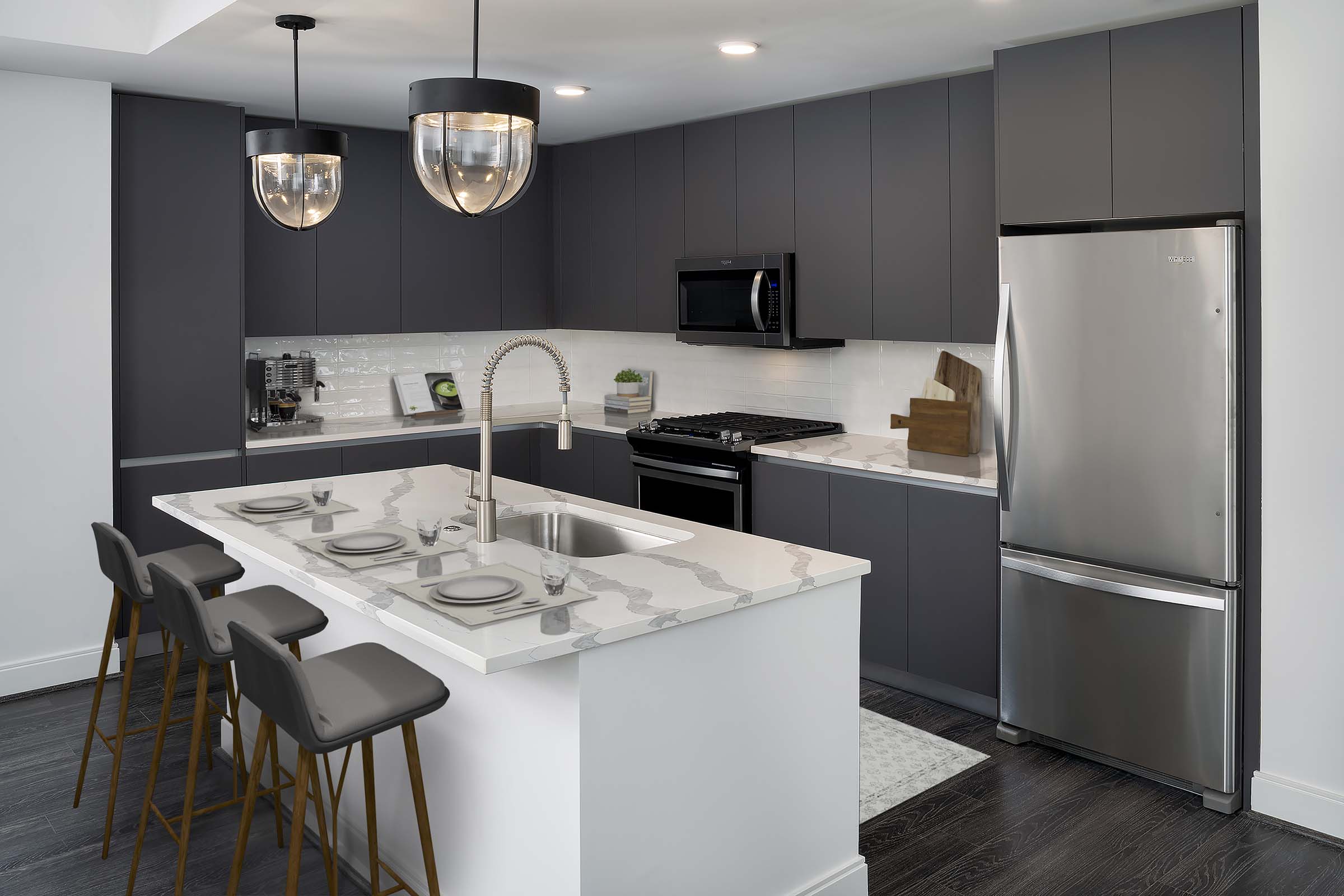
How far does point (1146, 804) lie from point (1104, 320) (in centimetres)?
154

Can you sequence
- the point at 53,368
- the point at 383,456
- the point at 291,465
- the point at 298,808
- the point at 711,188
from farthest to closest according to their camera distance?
the point at 383,456 < the point at 711,188 < the point at 291,465 < the point at 53,368 < the point at 298,808

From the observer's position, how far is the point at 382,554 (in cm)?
267

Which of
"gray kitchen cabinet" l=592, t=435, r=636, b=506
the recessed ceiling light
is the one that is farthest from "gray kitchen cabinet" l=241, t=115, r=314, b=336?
the recessed ceiling light

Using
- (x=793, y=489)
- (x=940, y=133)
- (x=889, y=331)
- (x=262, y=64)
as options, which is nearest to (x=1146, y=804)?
(x=793, y=489)

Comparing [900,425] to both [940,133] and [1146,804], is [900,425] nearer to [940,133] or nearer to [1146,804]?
[940,133]

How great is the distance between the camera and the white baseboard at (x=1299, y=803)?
120 inches

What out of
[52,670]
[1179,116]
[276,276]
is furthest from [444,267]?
[1179,116]

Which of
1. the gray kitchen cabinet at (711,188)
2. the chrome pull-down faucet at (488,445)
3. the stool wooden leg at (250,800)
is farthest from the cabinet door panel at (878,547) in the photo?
the stool wooden leg at (250,800)

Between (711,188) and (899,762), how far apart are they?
2938 millimetres

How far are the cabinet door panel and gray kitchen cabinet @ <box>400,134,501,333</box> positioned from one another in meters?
2.58

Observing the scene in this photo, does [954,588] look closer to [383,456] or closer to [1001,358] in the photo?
[1001,358]

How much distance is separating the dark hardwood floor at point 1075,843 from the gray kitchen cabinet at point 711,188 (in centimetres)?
279

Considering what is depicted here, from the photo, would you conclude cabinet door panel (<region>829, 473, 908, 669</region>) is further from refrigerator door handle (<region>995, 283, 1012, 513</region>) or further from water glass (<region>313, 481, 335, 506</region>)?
water glass (<region>313, 481, 335, 506</region>)

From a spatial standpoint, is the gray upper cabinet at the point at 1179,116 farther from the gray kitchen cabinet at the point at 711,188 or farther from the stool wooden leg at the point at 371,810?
the stool wooden leg at the point at 371,810
